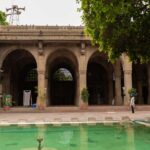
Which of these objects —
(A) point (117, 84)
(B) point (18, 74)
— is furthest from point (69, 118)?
(B) point (18, 74)

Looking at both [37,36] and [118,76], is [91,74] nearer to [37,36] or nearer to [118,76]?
[118,76]

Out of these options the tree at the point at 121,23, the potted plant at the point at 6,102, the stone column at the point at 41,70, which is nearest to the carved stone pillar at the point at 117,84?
the stone column at the point at 41,70

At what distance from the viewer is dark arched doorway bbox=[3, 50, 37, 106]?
36.5 metres

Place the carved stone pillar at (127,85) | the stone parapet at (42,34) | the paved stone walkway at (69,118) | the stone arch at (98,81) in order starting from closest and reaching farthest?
the paved stone walkway at (69,118) → the stone parapet at (42,34) → the carved stone pillar at (127,85) → the stone arch at (98,81)

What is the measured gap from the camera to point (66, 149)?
11.9 meters

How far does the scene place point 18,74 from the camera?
41.0 m

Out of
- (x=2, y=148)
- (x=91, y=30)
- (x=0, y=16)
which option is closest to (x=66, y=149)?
(x=2, y=148)

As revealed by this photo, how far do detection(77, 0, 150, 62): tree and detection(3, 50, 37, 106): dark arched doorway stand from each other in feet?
62.2

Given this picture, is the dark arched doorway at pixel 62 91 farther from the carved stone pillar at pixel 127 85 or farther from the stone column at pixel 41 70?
the carved stone pillar at pixel 127 85

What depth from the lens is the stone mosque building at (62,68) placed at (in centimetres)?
3089

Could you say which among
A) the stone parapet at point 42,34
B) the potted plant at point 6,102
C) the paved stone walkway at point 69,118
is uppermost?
the stone parapet at point 42,34

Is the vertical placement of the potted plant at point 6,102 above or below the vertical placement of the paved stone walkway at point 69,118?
above

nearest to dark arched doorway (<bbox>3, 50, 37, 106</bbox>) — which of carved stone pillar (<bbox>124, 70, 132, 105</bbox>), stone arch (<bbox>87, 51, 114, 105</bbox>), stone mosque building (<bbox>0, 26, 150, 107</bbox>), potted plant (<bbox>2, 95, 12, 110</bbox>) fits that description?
stone mosque building (<bbox>0, 26, 150, 107</bbox>)

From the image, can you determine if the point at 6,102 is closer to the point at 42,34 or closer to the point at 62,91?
the point at 42,34
